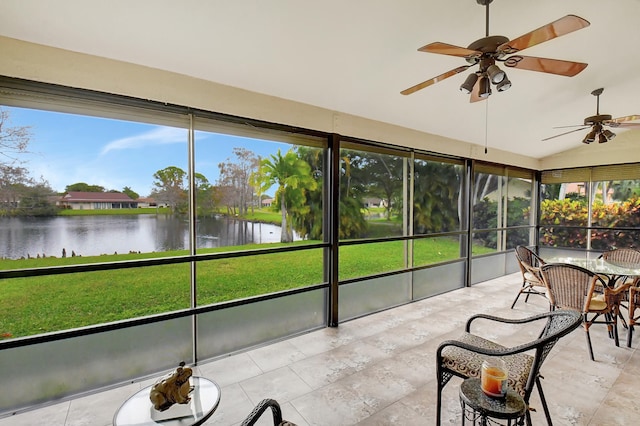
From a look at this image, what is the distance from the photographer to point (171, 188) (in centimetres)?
312

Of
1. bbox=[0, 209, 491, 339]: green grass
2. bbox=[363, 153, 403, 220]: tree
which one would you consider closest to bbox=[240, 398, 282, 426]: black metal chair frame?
bbox=[0, 209, 491, 339]: green grass

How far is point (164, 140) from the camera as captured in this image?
320 cm

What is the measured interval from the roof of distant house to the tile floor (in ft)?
5.46

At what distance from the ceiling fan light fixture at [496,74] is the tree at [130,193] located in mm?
3326

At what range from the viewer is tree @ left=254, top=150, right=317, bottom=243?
3771 millimetres

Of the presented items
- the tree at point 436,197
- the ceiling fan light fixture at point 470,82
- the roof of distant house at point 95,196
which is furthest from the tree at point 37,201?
the tree at point 436,197

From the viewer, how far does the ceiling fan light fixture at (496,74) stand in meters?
1.99

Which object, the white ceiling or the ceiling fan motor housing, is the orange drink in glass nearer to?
the white ceiling

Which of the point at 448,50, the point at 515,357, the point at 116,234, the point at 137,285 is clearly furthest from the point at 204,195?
the point at 515,357

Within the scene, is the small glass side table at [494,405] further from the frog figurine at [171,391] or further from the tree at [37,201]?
the tree at [37,201]

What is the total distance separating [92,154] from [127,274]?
4.21 ft

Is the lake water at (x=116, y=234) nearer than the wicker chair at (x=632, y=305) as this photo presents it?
Yes

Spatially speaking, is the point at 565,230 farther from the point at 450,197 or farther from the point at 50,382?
the point at 50,382

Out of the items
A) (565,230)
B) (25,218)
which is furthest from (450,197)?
(25,218)
